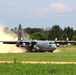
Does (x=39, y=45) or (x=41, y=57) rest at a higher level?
(x=39, y=45)

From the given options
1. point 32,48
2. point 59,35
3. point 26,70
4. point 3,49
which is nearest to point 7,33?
point 3,49

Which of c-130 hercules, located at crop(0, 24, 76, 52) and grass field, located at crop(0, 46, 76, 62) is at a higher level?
c-130 hercules, located at crop(0, 24, 76, 52)

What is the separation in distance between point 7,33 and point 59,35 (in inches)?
2692

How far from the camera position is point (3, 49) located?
104m

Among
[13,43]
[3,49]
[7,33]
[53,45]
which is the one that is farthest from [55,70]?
[7,33]

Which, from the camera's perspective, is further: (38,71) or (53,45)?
(53,45)

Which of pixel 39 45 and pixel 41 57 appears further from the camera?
A: pixel 39 45

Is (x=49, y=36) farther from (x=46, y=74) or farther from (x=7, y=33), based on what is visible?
(x=46, y=74)

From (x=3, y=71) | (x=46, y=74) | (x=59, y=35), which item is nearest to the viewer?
(x=46, y=74)

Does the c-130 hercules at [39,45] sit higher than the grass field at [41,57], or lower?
higher

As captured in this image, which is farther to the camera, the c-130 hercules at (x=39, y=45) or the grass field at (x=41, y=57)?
the c-130 hercules at (x=39, y=45)

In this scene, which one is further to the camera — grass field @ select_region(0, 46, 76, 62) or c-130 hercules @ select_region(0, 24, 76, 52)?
c-130 hercules @ select_region(0, 24, 76, 52)

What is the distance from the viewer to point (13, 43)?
97.8m

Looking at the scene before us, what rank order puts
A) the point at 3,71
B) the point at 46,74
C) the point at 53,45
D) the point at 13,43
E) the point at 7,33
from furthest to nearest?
1. the point at 7,33
2. the point at 13,43
3. the point at 53,45
4. the point at 3,71
5. the point at 46,74
